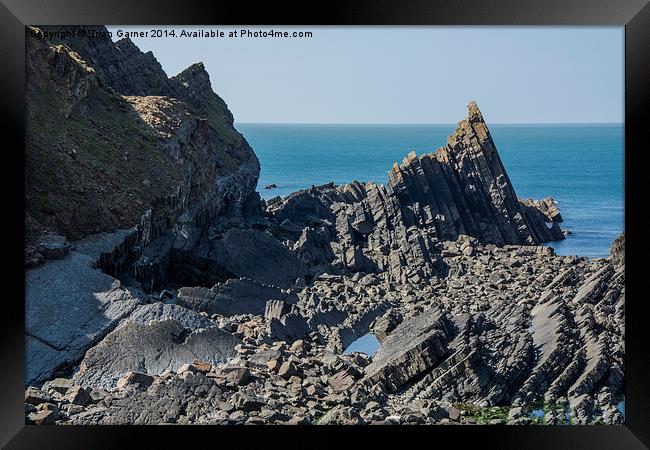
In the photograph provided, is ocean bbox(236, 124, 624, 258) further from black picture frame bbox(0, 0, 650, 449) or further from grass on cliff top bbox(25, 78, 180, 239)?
black picture frame bbox(0, 0, 650, 449)

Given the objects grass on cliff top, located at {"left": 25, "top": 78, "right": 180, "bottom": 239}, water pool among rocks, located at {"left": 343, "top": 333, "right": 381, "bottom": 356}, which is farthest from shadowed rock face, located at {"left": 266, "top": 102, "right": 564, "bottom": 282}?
grass on cliff top, located at {"left": 25, "top": 78, "right": 180, "bottom": 239}

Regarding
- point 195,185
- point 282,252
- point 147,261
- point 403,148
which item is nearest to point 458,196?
point 403,148

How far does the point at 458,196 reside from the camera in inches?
966

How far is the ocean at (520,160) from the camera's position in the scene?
69.6 ft

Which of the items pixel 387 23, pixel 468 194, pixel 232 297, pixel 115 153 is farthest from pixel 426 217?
pixel 387 23

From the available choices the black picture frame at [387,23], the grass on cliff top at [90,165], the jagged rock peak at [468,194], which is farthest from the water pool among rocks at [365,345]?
the jagged rock peak at [468,194]

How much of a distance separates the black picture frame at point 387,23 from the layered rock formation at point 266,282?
134 centimetres

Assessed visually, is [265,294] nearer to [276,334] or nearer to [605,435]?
[276,334]

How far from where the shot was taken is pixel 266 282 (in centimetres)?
2116

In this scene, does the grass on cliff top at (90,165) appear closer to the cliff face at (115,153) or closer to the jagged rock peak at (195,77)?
the cliff face at (115,153)

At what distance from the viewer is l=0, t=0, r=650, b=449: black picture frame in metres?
11.9

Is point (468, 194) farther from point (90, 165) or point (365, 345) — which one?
point (90, 165)

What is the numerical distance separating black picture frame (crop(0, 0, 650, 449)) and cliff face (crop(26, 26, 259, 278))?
4461 millimetres

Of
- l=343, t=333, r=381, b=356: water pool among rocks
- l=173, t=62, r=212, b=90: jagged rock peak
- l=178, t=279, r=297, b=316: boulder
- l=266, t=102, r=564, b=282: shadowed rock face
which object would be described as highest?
l=173, t=62, r=212, b=90: jagged rock peak
